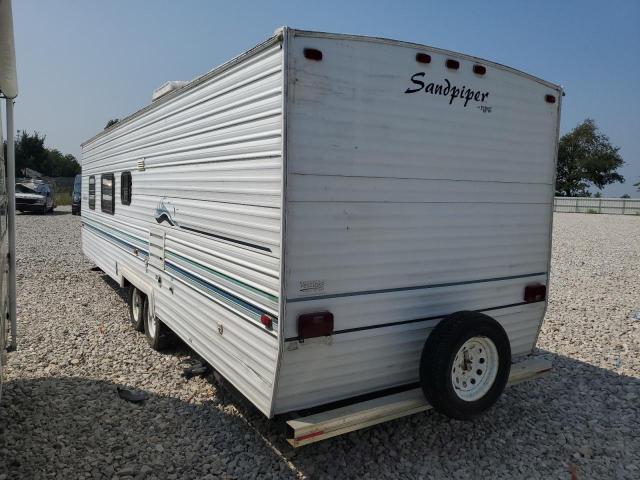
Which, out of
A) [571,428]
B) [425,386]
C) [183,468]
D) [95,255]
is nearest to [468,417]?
[425,386]

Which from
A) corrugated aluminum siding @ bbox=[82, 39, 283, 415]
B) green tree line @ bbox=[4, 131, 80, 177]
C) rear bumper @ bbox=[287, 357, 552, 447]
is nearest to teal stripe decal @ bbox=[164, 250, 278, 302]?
corrugated aluminum siding @ bbox=[82, 39, 283, 415]

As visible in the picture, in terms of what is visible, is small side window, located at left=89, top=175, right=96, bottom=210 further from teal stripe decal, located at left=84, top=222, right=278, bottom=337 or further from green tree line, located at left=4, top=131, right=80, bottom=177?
green tree line, located at left=4, top=131, right=80, bottom=177

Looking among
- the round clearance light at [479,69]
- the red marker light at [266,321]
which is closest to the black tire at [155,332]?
the red marker light at [266,321]

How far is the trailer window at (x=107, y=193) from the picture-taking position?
7223 mm

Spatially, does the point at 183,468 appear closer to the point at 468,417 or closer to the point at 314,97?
the point at 468,417

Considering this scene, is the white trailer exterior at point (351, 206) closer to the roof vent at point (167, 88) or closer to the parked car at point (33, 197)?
the roof vent at point (167, 88)

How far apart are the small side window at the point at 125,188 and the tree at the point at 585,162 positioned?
50.5 metres

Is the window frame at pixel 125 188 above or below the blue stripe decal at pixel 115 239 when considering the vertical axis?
above

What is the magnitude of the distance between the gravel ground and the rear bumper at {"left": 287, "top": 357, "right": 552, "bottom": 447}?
44 centimetres

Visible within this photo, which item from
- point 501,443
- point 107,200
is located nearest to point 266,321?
point 501,443

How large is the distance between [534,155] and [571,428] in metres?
2.25

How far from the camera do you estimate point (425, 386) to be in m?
3.37

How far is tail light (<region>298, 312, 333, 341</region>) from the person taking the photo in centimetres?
304

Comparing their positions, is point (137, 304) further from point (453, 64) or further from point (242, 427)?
point (453, 64)
